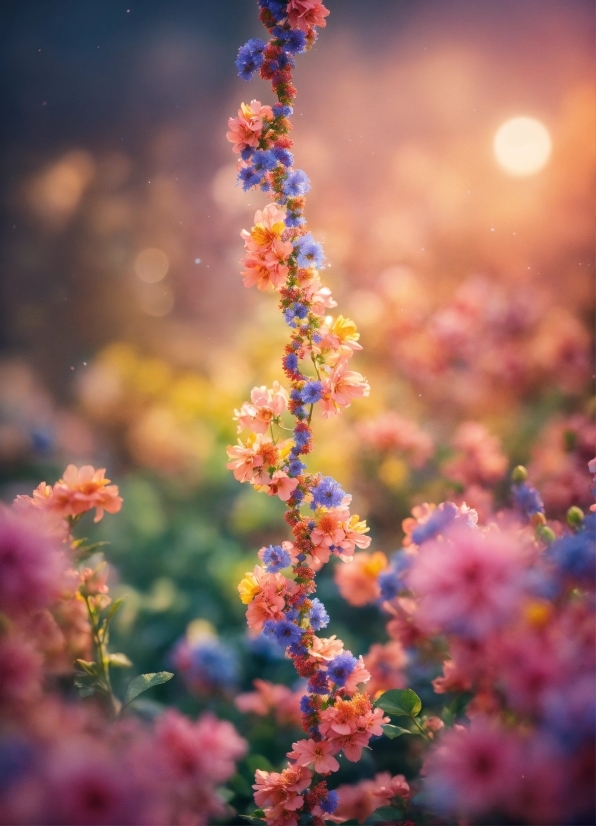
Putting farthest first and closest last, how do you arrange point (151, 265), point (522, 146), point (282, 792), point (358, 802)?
point (151, 265)
point (522, 146)
point (358, 802)
point (282, 792)

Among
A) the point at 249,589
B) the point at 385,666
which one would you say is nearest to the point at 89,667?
the point at 249,589

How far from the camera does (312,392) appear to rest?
0.56 m

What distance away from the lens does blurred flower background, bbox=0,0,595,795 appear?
1173mm

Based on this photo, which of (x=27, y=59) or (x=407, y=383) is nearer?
(x=407, y=383)

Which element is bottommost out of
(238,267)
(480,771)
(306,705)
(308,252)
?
(480,771)

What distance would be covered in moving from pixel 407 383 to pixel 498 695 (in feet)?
3.54

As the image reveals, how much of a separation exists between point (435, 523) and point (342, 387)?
0.17 m

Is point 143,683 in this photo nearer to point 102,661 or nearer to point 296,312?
point 102,661

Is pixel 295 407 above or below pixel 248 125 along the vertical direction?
below

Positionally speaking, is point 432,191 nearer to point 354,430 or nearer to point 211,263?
point 211,263

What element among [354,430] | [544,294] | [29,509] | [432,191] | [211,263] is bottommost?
[29,509]

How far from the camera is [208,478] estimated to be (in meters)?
1.36

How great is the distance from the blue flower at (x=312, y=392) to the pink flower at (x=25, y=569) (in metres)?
0.26

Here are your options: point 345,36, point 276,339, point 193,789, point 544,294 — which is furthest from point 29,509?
point 345,36
